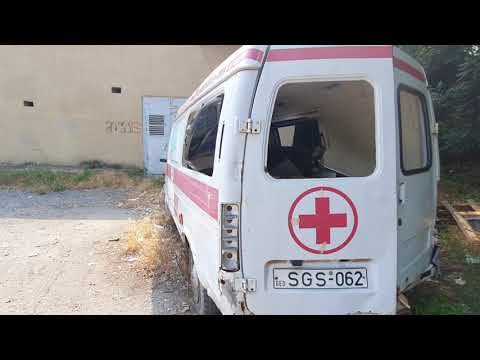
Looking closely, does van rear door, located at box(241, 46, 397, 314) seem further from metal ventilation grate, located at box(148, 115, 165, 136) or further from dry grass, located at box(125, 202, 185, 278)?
metal ventilation grate, located at box(148, 115, 165, 136)

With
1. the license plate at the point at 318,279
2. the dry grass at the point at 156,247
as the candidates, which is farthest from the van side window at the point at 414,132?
the dry grass at the point at 156,247

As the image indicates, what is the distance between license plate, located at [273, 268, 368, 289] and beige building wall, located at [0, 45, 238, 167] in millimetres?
10416

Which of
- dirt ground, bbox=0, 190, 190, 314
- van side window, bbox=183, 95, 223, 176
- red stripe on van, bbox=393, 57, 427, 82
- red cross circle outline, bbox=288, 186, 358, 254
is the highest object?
red stripe on van, bbox=393, 57, 427, 82

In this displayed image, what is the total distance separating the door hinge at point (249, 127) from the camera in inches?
85.8

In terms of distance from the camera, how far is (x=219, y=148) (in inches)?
92.0

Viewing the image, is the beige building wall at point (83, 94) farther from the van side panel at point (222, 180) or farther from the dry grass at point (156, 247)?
the van side panel at point (222, 180)

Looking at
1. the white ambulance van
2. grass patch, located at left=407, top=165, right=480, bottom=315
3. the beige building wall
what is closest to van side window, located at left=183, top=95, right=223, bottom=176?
the white ambulance van

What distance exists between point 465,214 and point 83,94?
11213 millimetres

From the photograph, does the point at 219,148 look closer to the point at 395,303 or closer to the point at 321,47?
the point at 321,47

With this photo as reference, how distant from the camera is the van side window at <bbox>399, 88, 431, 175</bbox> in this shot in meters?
2.72

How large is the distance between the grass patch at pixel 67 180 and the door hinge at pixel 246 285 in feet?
26.3

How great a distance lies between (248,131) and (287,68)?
476 millimetres

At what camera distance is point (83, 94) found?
1149cm

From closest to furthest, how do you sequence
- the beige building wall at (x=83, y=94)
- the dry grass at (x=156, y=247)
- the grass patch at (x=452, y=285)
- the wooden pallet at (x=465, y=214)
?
the grass patch at (x=452, y=285)
the dry grass at (x=156, y=247)
the wooden pallet at (x=465, y=214)
the beige building wall at (x=83, y=94)
